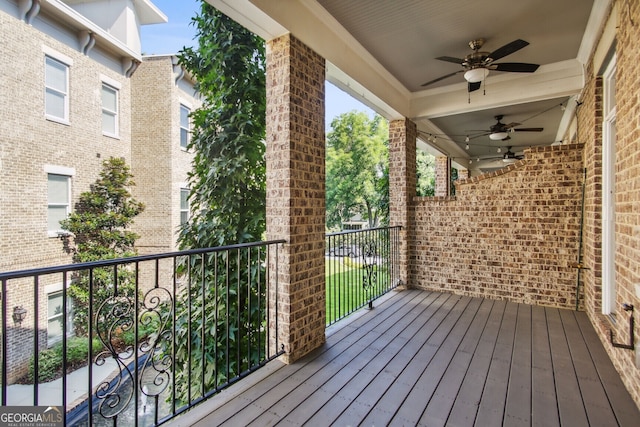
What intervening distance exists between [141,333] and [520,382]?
549 centimetres

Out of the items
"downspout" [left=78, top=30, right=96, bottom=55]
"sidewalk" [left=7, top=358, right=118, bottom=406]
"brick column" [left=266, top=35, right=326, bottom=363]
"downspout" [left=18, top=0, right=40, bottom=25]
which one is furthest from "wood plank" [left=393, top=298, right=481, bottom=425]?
"downspout" [left=78, top=30, right=96, bottom=55]

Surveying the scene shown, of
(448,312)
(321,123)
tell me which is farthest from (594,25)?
(448,312)

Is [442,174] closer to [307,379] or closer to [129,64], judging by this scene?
[307,379]

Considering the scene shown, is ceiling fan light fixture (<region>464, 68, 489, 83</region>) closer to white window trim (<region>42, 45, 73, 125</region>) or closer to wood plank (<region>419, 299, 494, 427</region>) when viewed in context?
wood plank (<region>419, 299, 494, 427</region>)

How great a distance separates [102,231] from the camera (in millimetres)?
8375

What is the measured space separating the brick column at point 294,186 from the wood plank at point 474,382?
1.20 meters

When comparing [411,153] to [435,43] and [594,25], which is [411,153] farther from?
[594,25]

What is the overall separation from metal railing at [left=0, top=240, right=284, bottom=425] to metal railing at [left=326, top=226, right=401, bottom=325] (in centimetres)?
105

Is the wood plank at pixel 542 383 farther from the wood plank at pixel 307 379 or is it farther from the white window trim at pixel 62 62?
the white window trim at pixel 62 62

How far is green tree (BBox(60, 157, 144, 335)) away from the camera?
25.1ft

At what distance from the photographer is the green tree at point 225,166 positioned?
10.1 feet

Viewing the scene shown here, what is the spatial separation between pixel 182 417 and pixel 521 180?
4.65 meters

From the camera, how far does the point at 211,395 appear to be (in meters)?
1.99

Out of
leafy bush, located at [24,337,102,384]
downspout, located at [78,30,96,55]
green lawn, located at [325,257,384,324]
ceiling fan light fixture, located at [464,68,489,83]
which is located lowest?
leafy bush, located at [24,337,102,384]
